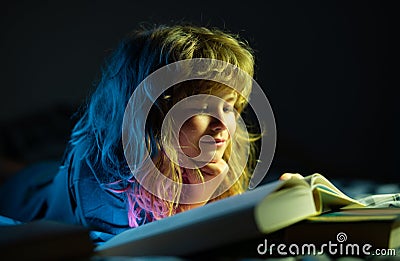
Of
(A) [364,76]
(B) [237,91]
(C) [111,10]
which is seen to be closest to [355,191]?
(B) [237,91]

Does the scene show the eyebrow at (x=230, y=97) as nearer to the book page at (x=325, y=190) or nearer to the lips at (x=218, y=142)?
the lips at (x=218, y=142)

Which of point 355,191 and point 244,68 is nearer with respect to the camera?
point 244,68

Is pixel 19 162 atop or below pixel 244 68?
below

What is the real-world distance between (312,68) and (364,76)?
17 cm

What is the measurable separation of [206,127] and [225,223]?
26 centimetres

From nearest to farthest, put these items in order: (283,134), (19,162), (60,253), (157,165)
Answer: (60,253)
(157,165)
(19,162)
(283,134)

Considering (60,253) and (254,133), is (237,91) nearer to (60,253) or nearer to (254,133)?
(254,133)

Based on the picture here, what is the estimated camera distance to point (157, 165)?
77 cm

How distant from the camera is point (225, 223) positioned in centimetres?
49

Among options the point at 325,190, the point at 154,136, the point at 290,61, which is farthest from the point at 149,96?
the point at 290,61

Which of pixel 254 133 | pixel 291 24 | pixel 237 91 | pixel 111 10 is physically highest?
pixel 111 10

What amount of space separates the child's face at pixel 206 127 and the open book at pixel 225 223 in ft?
0.60

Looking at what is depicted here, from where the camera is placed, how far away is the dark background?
1708 mm

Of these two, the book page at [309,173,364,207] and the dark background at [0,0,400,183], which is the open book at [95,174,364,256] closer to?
the book page at [309,173,364,207]
